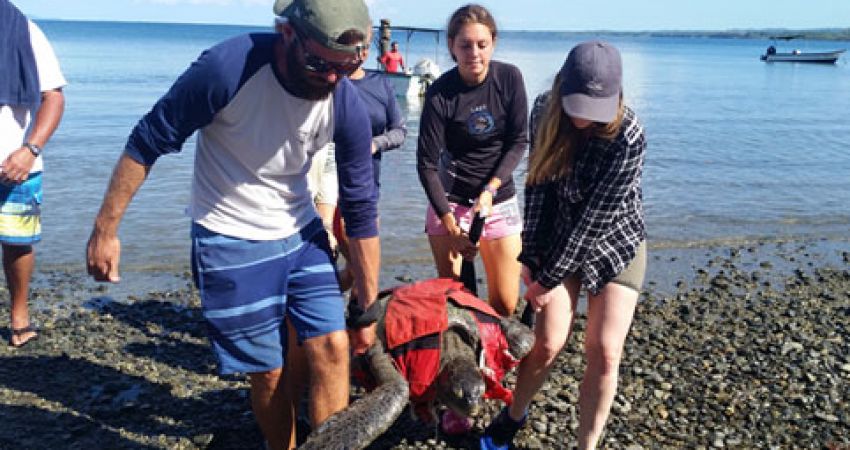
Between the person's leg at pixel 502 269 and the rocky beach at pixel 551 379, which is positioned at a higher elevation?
the person's leg at pixel 502 269

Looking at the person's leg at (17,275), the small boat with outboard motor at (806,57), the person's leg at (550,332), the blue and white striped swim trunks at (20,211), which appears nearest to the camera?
the person's leg at (550,332)

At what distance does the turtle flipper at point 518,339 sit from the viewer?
4.33m

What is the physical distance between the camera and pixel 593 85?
335 centimetres

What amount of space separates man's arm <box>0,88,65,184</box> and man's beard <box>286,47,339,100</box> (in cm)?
267

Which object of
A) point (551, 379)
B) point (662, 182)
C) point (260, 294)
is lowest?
point (662, 182)

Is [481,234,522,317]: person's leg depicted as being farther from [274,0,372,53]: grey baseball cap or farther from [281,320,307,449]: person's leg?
[274,0,372,53]: grey baseball cap

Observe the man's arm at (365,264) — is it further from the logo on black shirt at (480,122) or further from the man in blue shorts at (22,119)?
the man in blue shorts at (22,119)

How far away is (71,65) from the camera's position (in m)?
42.9

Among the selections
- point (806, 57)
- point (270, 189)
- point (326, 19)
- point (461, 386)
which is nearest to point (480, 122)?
point (461, 386)

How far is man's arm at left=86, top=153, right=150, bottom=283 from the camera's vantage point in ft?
9.75

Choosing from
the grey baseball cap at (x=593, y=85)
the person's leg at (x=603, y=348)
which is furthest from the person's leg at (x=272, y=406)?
the grey baseball cap at (x=593, y=85)

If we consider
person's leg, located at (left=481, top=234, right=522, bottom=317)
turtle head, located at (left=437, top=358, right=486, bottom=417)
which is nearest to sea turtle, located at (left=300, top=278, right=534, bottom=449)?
turtle head, located at (left=437, top=358, right=486, bottom=417)

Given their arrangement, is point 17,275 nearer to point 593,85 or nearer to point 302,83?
point 302,83

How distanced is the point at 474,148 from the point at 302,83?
81.9 inches
